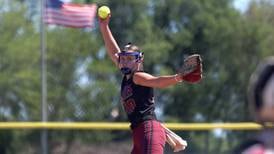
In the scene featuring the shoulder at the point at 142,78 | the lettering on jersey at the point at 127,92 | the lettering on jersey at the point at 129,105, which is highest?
the shoulder at the point at 142,78

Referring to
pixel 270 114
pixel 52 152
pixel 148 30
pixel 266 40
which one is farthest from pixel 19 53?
pixel 270 114

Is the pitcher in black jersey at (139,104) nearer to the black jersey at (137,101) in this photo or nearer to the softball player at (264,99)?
the black jersey at (137,101)

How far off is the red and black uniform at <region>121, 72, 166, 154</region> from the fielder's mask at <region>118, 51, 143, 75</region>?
7cm

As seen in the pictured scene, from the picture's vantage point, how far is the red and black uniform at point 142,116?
6.33m

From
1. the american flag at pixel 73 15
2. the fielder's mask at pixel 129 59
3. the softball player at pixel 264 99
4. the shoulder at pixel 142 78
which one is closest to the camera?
the softball player at pixel 264 99

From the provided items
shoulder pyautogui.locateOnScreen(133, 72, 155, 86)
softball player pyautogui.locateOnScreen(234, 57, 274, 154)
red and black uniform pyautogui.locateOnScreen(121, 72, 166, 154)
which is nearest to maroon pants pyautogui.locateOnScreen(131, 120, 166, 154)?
red and black uniform pyautogui.locateOnScreen(121, 72, 166, 154)

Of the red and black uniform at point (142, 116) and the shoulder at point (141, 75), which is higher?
the shoulder at point (141, 75)

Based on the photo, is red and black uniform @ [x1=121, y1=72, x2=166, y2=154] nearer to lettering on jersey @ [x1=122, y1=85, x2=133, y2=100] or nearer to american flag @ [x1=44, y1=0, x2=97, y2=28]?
lettering on jersey @ [x1=122, y1=85, x2=133, y2=100]

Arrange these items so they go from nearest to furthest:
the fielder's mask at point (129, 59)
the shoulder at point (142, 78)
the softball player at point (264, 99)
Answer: the softball player at point (264, 99)
the shoulder at point (142, 78)
the fielder's mask at point (129, 59)

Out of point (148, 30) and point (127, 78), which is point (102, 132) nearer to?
point (127, 78)

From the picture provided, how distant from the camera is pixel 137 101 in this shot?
6332mm

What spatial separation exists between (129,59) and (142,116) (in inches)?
16.3

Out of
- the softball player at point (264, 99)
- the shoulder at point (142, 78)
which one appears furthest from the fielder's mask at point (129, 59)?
the softball player at point (264, 99)

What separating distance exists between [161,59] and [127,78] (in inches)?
1565
